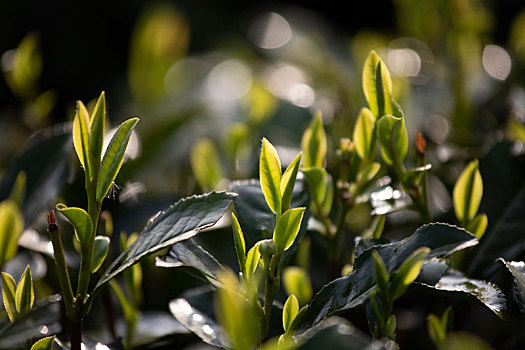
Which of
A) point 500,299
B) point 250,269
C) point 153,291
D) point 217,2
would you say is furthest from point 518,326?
point 217,2

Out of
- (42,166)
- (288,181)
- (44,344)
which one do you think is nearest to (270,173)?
(288,181)

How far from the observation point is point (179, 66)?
162 cm

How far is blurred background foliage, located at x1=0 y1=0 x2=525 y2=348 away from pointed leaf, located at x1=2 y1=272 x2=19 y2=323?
14cm

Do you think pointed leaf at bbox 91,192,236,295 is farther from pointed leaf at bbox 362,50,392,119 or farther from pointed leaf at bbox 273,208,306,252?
pointed leaf at bbox 362,50,392,119

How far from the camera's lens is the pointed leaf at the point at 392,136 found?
58cm

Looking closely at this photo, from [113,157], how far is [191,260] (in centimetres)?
12

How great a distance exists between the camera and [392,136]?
23.6 inches

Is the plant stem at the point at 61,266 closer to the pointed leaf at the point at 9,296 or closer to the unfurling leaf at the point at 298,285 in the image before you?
the pointed leaf at the point at 9,296

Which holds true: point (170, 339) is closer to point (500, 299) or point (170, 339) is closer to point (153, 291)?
point (153, 291)

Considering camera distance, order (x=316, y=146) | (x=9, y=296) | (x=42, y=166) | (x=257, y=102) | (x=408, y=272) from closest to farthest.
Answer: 1. (x=408, y=272)
2. (x=9, y=296)
3. (x=316, y=146)
4. (x=42, y=166)
5. (x=257, y=102)

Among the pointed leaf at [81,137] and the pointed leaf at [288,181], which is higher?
the pointed leaf at [81,137]

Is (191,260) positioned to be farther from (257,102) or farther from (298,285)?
(257,102)

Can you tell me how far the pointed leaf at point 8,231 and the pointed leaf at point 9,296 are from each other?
0.37 ft

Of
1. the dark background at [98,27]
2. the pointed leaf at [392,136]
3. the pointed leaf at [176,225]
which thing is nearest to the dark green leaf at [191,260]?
the pointed leaf at [176,225]
